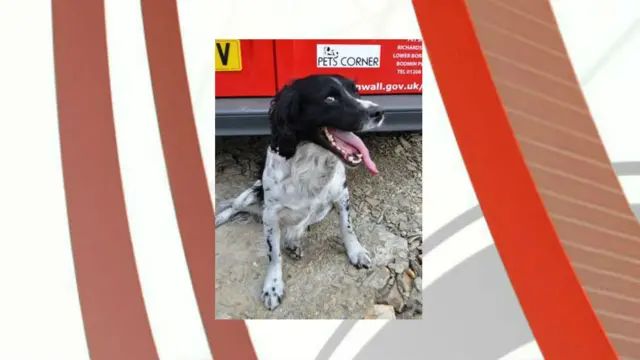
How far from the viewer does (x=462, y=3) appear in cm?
99

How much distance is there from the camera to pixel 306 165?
105 centimetres

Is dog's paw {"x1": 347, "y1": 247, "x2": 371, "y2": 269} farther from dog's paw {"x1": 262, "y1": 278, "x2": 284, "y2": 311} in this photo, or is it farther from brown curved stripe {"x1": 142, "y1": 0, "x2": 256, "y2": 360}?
brown curved stripe {"x1": 142, "y1": 0, "x2": 256, "y2": 360}

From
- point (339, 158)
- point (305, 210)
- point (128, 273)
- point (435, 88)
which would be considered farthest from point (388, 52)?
point (128, 273)

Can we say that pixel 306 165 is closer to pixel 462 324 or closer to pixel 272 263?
pixel 272 263

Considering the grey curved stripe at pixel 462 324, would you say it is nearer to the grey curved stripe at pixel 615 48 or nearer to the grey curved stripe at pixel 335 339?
the grey curved stripe at pixel 335 339

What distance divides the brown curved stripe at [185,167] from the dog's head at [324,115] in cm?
19

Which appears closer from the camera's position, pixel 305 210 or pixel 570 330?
pixel 570 330

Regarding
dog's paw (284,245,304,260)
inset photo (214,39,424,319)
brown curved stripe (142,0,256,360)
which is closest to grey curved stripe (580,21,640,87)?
inset photo (214,39,424,319)

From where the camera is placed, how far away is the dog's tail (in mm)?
1037

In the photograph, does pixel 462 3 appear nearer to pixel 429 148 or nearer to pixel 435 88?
pixel 435 88

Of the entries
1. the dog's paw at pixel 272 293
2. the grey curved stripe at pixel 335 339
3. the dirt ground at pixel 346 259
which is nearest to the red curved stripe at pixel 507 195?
the dirt ground at pixel 346 259

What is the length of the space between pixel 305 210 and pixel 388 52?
387mm

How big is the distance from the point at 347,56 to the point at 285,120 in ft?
0.62

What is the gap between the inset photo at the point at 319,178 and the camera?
1.02 meters
